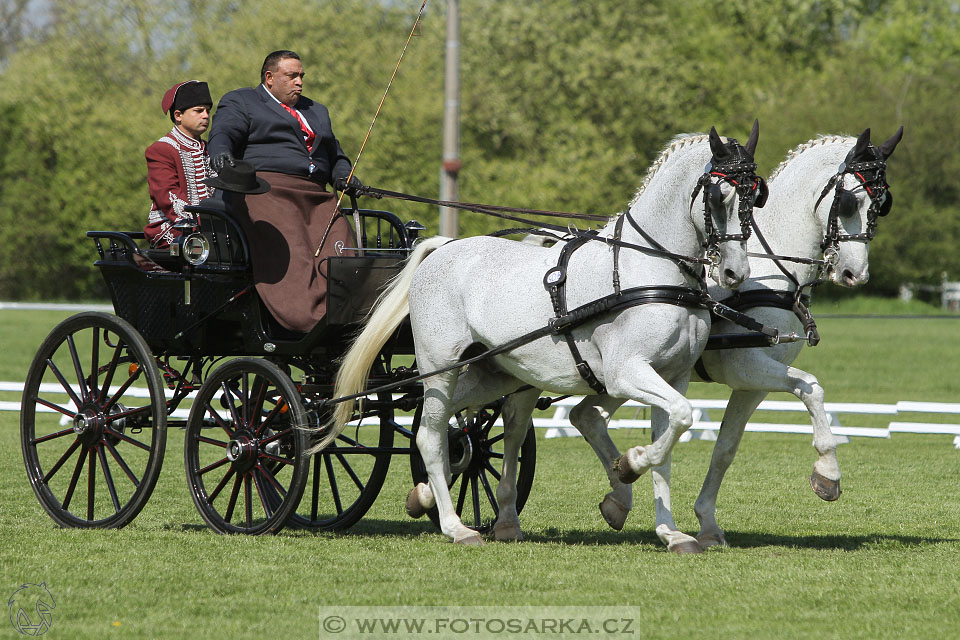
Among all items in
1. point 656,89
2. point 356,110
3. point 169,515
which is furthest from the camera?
point 656,89

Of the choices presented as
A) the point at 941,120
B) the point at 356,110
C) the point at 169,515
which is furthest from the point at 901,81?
the point at 169,515

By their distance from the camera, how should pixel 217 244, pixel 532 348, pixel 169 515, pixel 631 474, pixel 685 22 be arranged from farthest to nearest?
pixel 685 22 < pixel 169 515 < pixel 217 244 < pixel 532 348 < pixel 631 474

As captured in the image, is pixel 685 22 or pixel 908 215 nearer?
pixel 908 215

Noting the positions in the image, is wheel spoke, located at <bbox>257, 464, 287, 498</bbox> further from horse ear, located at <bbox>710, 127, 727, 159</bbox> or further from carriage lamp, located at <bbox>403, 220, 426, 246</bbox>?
horse ear, located at <bbox>710, 127, 727, 159</bbox>

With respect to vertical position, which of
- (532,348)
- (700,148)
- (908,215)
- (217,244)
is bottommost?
(908,215)

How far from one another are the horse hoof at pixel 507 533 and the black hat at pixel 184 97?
3232 mm

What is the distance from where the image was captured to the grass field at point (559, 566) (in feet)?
16.6

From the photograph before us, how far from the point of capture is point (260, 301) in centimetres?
739

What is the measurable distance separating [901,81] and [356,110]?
1800 cm

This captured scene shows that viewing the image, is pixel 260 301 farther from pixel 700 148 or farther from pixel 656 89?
pixel 656 89

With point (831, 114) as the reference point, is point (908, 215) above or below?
below

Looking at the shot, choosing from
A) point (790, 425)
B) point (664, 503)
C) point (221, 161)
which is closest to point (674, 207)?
point (664, 503)

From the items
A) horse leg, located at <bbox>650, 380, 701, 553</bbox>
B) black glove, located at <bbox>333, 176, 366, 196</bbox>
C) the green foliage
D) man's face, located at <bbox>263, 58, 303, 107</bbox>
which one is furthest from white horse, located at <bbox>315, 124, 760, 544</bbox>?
the green foliage

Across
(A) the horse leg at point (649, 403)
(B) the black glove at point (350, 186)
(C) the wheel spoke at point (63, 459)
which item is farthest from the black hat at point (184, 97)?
(A) the horse leg at point (649, 403)
